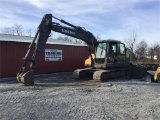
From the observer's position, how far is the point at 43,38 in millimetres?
15469

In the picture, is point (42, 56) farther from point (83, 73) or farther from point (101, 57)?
point (101, 57)

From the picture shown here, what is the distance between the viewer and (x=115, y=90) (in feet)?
42.4

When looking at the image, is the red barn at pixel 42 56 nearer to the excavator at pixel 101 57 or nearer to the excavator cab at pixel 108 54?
the excavator at pixel 101 57

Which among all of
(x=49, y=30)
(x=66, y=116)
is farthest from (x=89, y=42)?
(x=66, y=116)

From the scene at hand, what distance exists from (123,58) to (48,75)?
577 cm

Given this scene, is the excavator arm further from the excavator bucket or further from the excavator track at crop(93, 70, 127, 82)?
the excavator track at crop(93, 70, 127, 82)

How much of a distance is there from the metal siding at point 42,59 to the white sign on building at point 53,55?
238mm

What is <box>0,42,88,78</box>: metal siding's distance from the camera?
1767 cm

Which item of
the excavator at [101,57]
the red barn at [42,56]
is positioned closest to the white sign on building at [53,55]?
the red barn at [42,56]

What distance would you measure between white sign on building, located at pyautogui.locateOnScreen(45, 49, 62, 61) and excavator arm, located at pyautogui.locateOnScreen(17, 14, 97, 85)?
12.3 ft

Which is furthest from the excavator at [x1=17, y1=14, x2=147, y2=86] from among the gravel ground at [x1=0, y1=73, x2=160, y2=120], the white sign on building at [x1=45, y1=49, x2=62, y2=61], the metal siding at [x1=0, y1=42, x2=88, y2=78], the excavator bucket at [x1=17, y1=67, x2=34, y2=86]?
the gravel ground at [x1=0, y1=73, x2=160, y2=120]

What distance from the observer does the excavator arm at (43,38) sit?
47.1 feet

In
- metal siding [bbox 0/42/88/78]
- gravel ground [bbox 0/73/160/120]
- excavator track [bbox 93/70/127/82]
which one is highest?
metal siding [bbox 0/42/88/78]

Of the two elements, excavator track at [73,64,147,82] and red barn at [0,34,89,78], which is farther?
red barn at [0,34,89,78]
